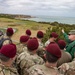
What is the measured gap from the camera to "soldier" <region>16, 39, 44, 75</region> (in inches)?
190

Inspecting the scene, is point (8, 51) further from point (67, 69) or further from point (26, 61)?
point (67, 69)

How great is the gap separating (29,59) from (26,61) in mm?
85

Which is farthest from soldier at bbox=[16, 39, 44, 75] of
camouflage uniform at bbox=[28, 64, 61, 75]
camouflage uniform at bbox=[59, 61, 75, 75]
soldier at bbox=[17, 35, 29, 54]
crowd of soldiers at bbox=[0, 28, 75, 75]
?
soldier at bbox=[17, 35, 29, 54]

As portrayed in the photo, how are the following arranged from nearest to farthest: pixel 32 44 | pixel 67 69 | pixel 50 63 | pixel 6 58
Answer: pixel 50 63, pixel 6 58, pixel 67 69, pixel 32 44

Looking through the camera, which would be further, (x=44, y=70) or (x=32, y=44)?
(x=32, y=44)

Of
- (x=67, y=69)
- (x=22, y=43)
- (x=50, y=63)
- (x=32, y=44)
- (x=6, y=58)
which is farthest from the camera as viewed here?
(x=22, y=43)

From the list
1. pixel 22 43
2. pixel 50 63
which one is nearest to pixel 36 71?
pixel 50 63

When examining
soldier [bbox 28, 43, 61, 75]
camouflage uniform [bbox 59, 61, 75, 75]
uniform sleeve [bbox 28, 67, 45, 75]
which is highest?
soldier [bbox 28, 43, 61, 75]

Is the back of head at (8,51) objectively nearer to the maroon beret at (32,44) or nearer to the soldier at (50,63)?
the soldier at (50,63)

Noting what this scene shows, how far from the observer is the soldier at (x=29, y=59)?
A: 483cm

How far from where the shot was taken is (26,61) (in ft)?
16.1

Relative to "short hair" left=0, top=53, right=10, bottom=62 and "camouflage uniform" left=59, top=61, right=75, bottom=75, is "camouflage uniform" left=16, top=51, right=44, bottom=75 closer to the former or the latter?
"camouflage uniform" left=59, top=61, right=75, bottom=75

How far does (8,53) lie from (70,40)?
2.92m

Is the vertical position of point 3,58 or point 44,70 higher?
point 3,58
